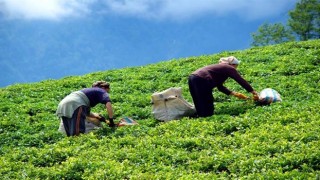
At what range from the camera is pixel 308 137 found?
12.3m

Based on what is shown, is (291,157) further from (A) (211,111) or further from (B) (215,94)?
(B) (215,94)

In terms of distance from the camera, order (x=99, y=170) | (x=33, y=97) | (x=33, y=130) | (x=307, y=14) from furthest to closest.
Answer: (x=307, y=14), (x=33, y=97), (x=33, y=130), (x=99, y=170)

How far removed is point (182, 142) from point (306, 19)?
232ft

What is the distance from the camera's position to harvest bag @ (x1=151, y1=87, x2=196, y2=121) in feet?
55.7

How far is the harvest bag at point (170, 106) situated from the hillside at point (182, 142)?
0.40 m

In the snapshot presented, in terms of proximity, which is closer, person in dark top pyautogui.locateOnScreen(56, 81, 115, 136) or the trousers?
person in dark top pyautogui.locateOnScreen(56, 81, 115, 136)

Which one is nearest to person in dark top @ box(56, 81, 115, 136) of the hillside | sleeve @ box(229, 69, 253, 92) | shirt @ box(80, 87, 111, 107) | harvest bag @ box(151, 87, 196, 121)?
shirt @ box(80, 87, 111, 107)

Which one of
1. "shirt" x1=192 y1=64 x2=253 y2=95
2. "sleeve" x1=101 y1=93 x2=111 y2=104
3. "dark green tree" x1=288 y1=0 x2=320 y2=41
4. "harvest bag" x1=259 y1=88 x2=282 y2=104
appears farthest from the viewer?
"dark green tree" x1=288 y1=0 x2=320 y2=41

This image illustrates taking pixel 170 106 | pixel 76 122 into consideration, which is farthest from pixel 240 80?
pixel 76 122

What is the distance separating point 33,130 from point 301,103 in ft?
31.6

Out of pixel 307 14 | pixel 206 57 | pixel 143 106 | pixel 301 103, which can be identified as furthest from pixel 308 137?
pixel 307 14

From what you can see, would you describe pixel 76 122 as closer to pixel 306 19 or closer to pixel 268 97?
pixel 268 97

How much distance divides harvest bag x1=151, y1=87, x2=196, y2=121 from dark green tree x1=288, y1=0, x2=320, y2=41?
2602 inches

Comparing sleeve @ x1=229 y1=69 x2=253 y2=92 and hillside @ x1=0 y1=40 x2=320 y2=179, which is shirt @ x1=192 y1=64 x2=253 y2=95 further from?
hillside @ x1=0 y1=40 x2=320 y2=179
